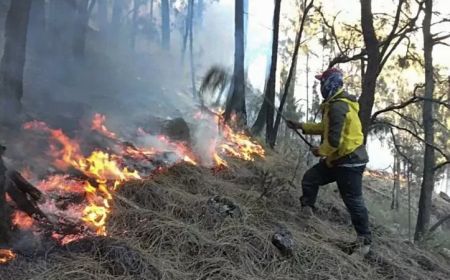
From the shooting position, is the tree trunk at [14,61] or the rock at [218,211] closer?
the rock at [218,211]

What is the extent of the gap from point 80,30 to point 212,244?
39.0 ft

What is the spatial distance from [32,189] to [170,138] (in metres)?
4.13

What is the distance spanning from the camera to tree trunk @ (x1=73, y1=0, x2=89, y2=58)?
1466 cm

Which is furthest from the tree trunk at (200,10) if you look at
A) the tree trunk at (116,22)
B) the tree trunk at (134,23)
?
the tree trunk at (116,22)

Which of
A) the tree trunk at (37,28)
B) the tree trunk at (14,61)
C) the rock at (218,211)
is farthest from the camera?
the tree trunk at (37,28)

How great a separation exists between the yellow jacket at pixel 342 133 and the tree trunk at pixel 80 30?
35.6ft

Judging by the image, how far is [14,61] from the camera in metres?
7.13

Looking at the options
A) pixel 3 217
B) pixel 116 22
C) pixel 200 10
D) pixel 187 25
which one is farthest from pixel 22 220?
pixel 200 10

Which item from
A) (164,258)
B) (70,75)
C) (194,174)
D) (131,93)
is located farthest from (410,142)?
(164,258)

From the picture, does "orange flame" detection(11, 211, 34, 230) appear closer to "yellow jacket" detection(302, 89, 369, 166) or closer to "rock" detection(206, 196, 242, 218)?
"rock" detection(206, 196, 242, 218)

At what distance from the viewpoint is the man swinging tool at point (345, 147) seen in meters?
5.30

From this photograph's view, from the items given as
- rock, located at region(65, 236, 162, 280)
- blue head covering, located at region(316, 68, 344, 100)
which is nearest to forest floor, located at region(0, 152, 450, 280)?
rock, located at region(65, 236, 162, 280)

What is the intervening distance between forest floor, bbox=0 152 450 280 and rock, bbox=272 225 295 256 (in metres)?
0.05

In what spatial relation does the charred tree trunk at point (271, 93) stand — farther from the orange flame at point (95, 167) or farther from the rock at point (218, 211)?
the rock at point (218, 211)
